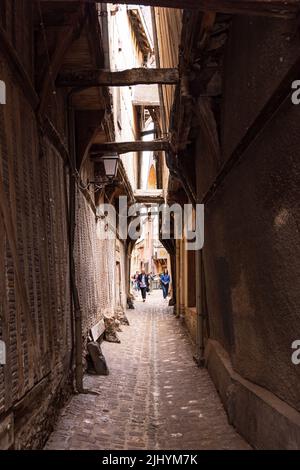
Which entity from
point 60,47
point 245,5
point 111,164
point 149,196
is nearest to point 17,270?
point 245,5

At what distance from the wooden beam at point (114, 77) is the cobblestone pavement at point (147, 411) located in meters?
3.73

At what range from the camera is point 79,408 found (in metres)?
5.11

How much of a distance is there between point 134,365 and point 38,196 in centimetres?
451

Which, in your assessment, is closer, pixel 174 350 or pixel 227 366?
pixel 227 366

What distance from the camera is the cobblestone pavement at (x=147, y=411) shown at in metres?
4.19

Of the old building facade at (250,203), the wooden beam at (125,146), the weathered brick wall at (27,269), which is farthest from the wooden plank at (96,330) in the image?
the wooden beam at (125,146)

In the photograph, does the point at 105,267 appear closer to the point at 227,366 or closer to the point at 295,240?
the point at 227,366

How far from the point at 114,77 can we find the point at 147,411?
3954 millimetres

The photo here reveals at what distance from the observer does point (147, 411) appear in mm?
5273

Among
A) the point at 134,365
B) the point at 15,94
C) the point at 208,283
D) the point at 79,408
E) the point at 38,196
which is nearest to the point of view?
the point at 15,94

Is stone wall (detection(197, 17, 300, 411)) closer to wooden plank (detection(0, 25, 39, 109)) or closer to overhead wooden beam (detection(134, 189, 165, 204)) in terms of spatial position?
wooden plank (detection(0, 25, 39, 109))

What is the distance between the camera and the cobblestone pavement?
419 cm

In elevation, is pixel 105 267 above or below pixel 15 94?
below

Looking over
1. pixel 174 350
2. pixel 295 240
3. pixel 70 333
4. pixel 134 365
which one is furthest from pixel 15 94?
pixel 174 350
